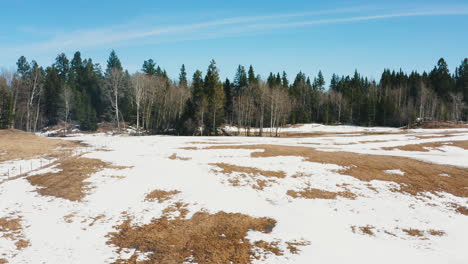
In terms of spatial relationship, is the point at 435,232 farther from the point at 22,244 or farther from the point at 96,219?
the point at 22,244

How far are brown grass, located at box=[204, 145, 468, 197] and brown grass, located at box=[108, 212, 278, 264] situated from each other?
12.4 m

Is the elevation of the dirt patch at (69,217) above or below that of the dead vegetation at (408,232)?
above

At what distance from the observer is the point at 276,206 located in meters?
16.4

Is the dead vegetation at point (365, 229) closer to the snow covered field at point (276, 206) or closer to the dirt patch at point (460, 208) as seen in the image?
the snow covered field at point (276, 206)

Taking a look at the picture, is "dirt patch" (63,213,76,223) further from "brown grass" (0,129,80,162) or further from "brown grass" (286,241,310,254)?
"brown grass" (0,129,80,162)

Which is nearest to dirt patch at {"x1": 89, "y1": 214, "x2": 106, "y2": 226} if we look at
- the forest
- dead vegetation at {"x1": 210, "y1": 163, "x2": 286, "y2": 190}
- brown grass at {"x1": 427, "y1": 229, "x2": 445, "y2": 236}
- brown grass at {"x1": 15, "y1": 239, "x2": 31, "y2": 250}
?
brown grass at {"x1": 15, "y1": 239, "x2": 31, "y2": 250}

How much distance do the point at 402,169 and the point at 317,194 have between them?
10.9m

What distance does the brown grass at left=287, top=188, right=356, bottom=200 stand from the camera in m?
17.9

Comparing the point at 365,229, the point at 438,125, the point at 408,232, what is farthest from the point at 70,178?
the point at 438,125

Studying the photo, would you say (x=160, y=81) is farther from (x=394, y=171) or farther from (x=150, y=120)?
(x=394, y=171)

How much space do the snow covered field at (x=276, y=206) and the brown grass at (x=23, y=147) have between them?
424 centimetres

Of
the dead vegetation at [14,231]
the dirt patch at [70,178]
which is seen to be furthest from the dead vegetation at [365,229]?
the dirt patch at [70,178]

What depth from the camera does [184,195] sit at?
1755 cm

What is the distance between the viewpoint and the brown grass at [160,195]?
16.9 meters
